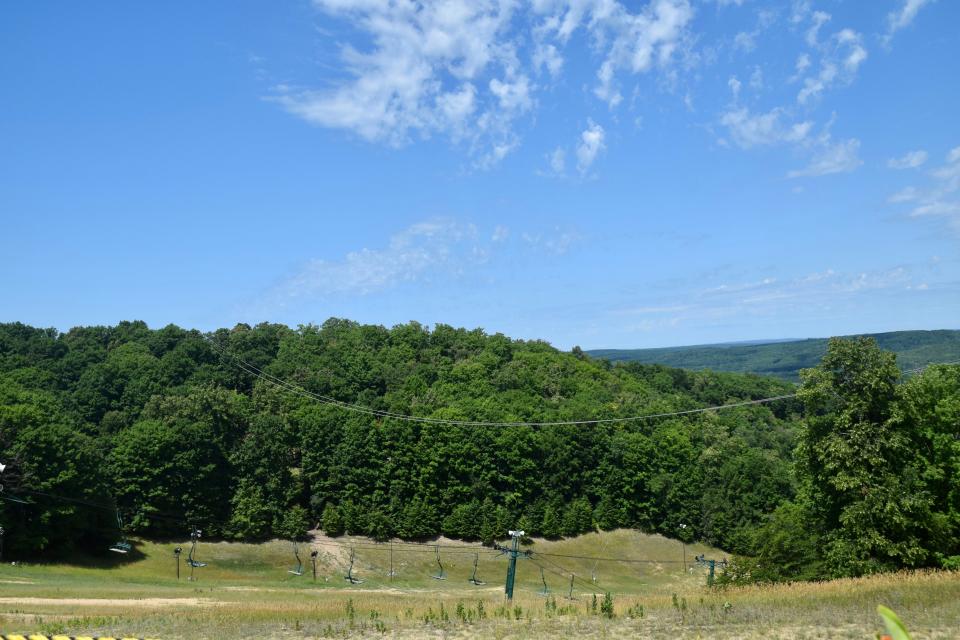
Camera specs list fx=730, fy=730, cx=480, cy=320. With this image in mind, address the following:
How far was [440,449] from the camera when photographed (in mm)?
74625

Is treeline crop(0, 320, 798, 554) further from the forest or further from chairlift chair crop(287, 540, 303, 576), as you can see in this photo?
chairlift chair crop(287, 540, 303, 576)

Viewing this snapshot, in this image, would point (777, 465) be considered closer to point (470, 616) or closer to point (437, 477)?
point (437, 477)

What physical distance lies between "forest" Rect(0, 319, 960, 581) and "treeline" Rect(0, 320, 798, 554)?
8.9 inches

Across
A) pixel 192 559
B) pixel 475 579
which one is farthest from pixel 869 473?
pixel 192 559

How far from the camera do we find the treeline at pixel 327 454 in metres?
57.3

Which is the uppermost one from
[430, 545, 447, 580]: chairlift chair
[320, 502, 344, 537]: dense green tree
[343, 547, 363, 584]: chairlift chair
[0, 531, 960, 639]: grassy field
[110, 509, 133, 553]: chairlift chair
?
[0, 531, 960, 639]: grassy field

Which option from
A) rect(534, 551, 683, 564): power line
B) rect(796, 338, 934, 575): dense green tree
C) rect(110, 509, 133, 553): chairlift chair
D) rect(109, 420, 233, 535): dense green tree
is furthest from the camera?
rect(534, 551, 683, 564): power line

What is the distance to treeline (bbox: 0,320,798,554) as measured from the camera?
188ft

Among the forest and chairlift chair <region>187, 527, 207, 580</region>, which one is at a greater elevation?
the forest

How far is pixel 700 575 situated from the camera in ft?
218

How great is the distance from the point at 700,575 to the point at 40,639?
62.5 m

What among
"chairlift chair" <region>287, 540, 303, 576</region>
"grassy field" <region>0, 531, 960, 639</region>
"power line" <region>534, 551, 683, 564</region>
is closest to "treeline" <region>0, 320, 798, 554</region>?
"chairlift chair" <region>287, 540, 303, 576</region>

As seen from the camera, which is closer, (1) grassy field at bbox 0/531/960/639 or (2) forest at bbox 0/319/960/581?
(1) grassy field at bbox 0/531/960/639

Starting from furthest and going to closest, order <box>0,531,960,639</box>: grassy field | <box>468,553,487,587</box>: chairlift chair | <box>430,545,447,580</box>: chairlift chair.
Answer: <box>430,545,447,580</box>: chairlift chair, <box>468,553,487,587</box>: chairlift chair, <box>0,531,960,639</box>: grassy field
